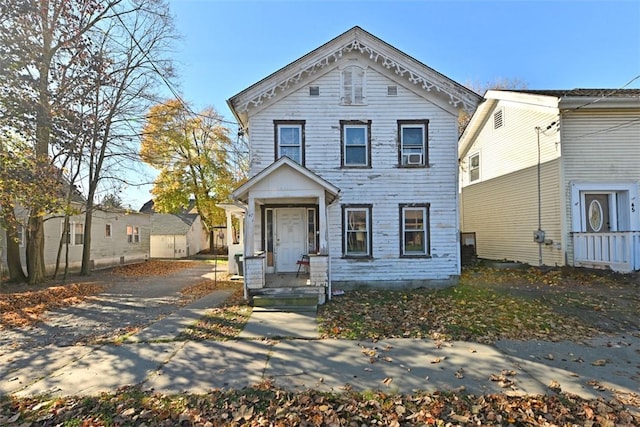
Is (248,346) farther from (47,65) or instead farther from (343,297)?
(47,65)

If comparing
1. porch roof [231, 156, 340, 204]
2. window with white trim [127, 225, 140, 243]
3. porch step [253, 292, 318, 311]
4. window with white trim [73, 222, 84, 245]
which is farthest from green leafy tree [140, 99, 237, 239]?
porch step [253, 292, 318, 311]

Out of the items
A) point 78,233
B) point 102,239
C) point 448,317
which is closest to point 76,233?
point 78,233

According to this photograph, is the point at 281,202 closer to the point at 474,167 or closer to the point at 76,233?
the point at 474,167

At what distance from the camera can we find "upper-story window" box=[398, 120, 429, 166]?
36.6 ft

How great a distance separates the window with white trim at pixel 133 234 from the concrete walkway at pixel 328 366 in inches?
759

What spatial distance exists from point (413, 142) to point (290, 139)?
4045 millimetres

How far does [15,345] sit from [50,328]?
3.79 ft

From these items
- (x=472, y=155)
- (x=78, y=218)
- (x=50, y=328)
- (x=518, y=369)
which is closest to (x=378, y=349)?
(x=518, y=369)

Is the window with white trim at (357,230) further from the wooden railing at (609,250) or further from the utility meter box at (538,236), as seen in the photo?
the wooden railing at (609,250)

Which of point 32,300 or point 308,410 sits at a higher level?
point 308,410

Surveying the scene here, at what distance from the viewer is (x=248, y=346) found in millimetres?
5836

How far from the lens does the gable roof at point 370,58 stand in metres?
10.8

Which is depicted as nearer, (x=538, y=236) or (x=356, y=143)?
(x=356, y=143)

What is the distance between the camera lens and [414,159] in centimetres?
1113
